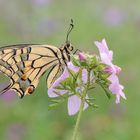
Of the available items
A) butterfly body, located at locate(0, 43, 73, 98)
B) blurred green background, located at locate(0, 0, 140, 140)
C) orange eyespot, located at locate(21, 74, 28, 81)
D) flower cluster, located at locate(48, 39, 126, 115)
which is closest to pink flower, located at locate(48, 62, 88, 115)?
flower cluster, located at locate(48, 39, 126, 115)

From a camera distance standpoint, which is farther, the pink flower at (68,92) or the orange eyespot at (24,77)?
the orange eyespot at (24,77)

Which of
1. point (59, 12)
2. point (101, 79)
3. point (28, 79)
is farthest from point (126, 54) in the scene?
point (101, 79)

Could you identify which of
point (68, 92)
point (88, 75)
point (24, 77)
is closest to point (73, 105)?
point (68, 92)

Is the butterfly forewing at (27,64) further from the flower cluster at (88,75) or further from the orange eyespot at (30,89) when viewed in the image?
the flower cluster at (88,75)

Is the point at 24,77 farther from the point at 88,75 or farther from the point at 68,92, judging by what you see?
the point at 88,75

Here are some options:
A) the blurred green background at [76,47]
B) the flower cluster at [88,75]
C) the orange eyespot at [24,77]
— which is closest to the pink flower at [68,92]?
the flower cluster at [88,75]

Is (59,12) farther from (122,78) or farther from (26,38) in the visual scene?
(122,78)

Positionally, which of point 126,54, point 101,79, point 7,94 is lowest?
point 101,79

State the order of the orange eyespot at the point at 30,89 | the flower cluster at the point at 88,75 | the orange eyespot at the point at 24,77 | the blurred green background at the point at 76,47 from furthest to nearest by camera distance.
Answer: the blurred green background at the point at 76,47
the orange eyespot at the point at 24,77
the orange eyespot at the point at 30,89
the flower cluster at the point at 88,75
